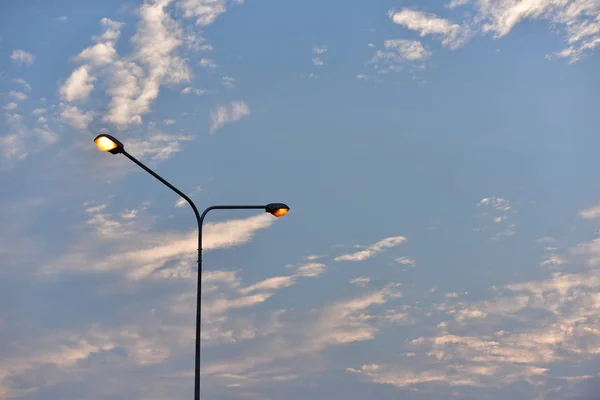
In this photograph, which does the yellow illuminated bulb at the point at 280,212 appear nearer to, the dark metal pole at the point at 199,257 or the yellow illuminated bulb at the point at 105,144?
the dark metal pole at the point at 199,257

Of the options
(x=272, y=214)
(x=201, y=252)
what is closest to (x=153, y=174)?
(x=201, y=252)

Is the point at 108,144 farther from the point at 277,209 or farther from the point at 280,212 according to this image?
the point at 280,212

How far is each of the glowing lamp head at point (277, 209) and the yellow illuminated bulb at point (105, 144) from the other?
6.14 m

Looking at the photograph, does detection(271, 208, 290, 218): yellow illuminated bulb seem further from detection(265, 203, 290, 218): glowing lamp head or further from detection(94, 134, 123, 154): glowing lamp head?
detection(94, 134, 123, 154): glowing lamp head

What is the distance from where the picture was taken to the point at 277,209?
21.8m

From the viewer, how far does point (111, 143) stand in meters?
17.0

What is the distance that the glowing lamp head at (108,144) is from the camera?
1681 centimetres

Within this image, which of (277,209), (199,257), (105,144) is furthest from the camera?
(277,209)

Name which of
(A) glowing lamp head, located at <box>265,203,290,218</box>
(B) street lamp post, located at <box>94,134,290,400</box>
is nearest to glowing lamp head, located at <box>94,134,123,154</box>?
(B) street lamp post, located at <box>94,134,290,400</box>

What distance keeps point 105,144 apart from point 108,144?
7cm

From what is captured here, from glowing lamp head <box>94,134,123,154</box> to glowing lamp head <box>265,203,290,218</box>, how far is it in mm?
6003

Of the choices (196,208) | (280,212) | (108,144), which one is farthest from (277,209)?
(108,144)

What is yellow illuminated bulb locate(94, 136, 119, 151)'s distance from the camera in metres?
16.8

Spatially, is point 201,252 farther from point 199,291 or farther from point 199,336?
point 199,336
